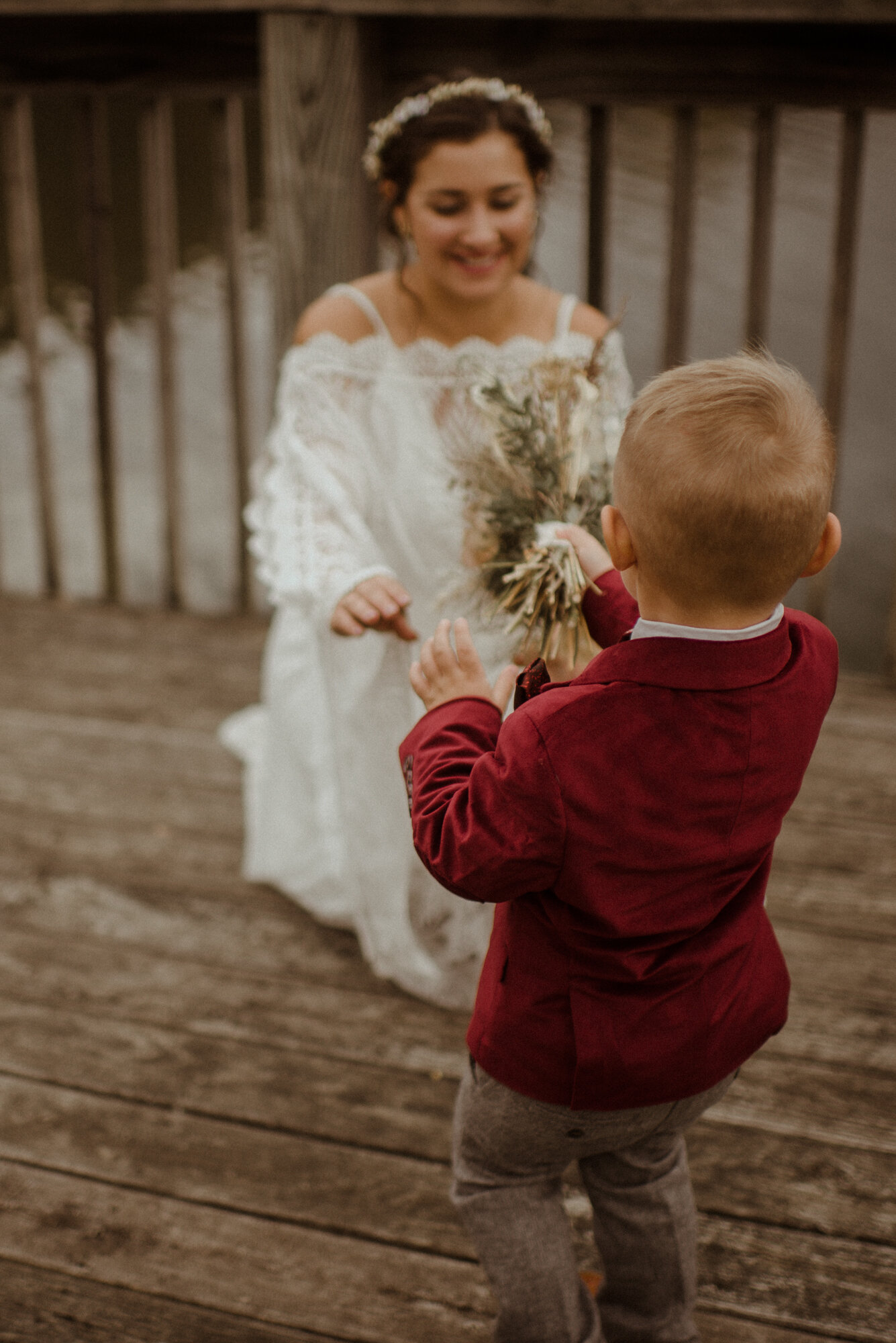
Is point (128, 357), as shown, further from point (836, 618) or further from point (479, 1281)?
point (479, 1281)

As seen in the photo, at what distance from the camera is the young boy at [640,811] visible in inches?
37.9

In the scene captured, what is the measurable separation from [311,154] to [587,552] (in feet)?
6.31

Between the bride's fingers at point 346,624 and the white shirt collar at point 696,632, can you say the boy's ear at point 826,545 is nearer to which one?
the white shirt collar at point 696,632

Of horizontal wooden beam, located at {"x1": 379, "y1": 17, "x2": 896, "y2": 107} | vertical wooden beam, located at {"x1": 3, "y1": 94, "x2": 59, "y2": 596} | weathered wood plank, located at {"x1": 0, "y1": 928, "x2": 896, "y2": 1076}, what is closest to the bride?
weathered wood plank, located at {"x1": 0, "y1": 928, "x2": 896, "y2": 1076}

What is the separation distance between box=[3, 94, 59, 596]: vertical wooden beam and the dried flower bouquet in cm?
248

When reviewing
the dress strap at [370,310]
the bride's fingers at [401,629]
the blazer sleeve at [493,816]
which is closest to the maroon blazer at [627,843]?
→ the blazer sleeve at [493,816]

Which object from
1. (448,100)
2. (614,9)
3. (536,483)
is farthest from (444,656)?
(614,9)

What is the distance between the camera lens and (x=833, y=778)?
2807 mm

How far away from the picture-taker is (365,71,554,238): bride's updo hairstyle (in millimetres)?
1796

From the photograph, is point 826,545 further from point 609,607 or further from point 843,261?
point 843,261

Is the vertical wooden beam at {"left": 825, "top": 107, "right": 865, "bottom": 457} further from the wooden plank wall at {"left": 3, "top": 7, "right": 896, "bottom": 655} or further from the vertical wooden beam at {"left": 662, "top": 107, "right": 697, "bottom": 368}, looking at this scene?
the vertical wooden beam at {"left": 662, "top": 107, "right": 697, "bottom": 368}

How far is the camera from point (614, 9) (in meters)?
2.54

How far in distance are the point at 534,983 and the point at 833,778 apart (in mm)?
1843

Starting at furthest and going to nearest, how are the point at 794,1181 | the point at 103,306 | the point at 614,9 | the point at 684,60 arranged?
the point at 103,306 < the point at 684,60 < the point at 614,9 < the point at 794,1181
